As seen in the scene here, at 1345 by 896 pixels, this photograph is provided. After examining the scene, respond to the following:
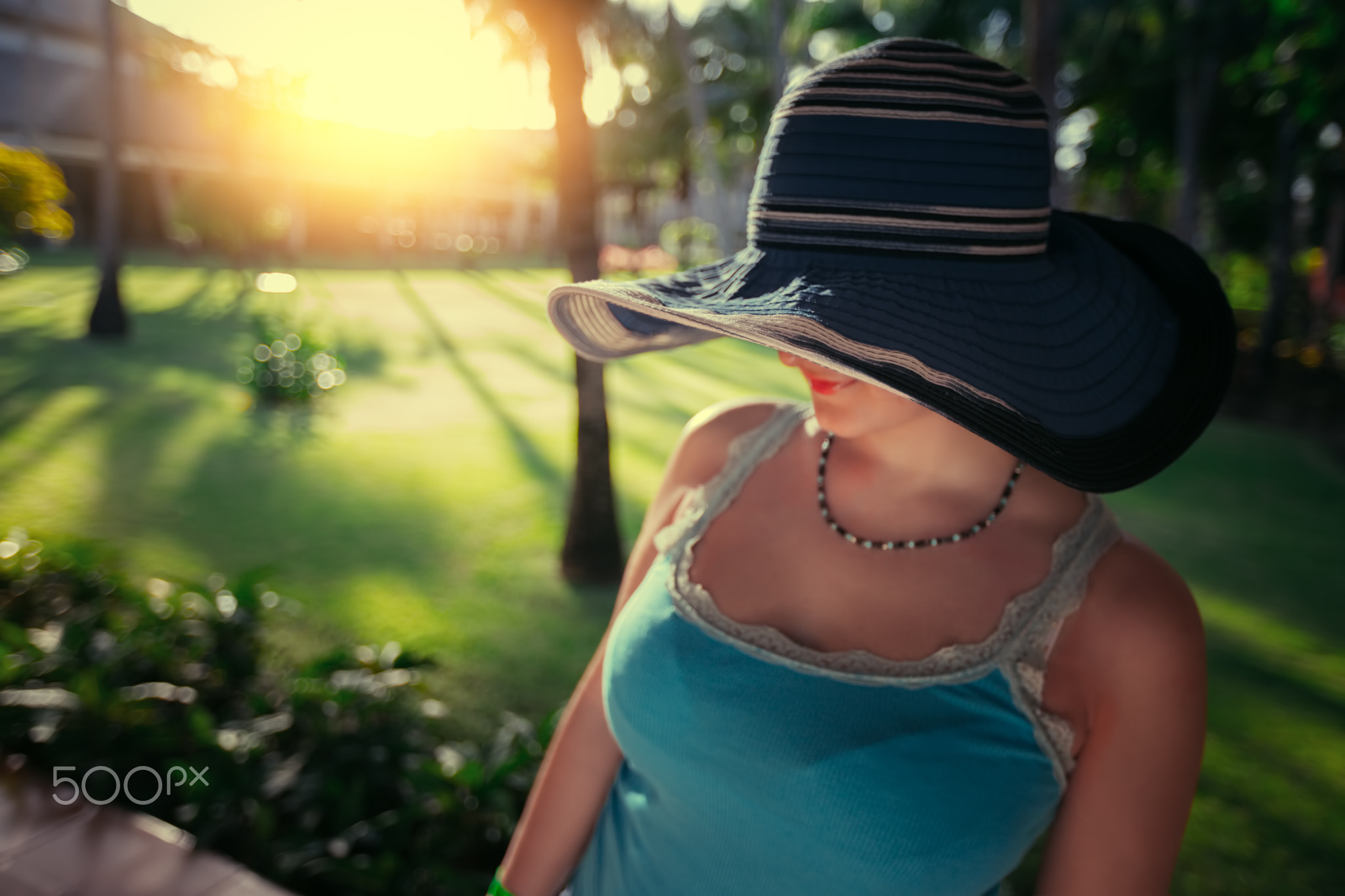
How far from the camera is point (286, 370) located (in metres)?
8.62

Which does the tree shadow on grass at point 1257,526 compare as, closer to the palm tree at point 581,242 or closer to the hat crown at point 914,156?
the palm tree at point 581,242

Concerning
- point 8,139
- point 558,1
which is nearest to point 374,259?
point 8,139

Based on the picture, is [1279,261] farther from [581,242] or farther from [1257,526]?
[581,242]

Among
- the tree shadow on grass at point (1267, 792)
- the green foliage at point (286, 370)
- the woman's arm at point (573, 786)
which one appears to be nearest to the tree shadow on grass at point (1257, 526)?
the tree shadow on grass at point (1267, 792)

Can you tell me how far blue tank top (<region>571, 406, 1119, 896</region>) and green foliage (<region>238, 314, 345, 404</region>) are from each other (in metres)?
8.50

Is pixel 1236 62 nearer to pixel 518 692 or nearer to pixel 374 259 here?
pixel 518 692

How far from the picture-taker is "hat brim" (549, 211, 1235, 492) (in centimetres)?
95

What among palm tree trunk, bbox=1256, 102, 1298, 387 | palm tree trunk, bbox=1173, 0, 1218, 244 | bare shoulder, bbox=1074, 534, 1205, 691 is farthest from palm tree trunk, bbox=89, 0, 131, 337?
palm tree trunk, bbox=1256, 102, 1298, 387

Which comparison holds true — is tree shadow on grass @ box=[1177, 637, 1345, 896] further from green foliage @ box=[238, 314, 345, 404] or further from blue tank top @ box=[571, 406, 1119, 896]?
green foliage @ box=[238, 314, 345, 404]

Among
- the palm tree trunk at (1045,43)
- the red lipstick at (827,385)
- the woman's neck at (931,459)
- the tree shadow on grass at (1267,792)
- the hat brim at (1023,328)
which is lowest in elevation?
the tree shadow on grass at (1267,792)

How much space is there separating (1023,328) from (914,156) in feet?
0.89

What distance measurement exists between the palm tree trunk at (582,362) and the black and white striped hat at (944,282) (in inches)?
130

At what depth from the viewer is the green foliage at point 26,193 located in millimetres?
4547

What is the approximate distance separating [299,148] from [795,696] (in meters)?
33.5
